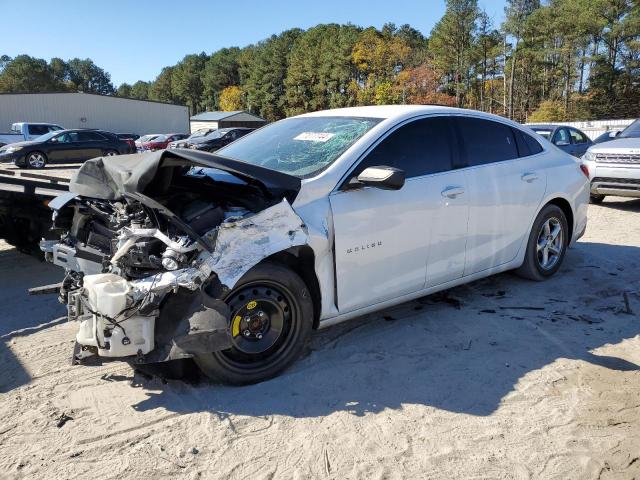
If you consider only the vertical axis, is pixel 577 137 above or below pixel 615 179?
above

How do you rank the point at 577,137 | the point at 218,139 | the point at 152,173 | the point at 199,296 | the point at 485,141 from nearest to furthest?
the point at 199,296
the point at 152,173
the point at 485,141
the point at 577,137
the point at 218,139

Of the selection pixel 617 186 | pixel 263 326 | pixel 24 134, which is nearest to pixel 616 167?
pixel 617 186

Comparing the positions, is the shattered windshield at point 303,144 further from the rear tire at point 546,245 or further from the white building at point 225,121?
the white building at point 225,121

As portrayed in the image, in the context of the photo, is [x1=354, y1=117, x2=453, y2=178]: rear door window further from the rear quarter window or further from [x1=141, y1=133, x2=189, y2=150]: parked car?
[x1=141, y1=133, x2=189, y2=150]: parked car

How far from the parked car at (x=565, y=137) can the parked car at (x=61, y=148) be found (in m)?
17.7

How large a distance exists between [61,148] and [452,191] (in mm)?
21644

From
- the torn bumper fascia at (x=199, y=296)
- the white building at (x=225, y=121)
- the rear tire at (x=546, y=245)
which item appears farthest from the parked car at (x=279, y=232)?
the white building at (x=225, y=121)

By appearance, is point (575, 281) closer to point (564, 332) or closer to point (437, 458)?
point (564, 332)

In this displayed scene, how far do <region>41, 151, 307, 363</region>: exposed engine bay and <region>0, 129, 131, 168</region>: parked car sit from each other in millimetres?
20382

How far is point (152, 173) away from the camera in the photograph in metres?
3.10

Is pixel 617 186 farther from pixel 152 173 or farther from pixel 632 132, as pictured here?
pixel 152 173

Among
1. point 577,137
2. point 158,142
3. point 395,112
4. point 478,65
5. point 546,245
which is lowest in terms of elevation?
point 546,245

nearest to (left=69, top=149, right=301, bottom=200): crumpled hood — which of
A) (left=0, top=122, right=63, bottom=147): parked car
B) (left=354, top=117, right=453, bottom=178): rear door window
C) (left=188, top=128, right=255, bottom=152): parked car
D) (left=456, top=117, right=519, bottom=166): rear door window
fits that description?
(left=354, top=117, right=453, bottom=178): rear door window

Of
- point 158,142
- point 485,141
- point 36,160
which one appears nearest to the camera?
point 485,141
